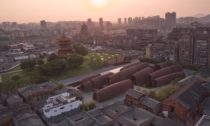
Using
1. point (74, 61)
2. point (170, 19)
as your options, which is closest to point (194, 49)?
point (74, 61)

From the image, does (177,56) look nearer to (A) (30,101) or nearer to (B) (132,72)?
(B) (132,72)

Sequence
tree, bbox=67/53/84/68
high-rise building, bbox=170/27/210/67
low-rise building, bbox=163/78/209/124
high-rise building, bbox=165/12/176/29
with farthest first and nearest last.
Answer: high-rise building, bbox=165/12/176/29, tree, bbox=67/53/84/68, high-rise building, bbox=170/27/210/67, low-rise building, bbox=163/78/209/124

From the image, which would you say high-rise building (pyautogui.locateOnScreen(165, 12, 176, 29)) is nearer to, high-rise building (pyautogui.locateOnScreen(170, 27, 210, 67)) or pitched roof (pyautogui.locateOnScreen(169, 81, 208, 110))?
high-rise building (pyautogui.locateOnScreen(170, 27, 210, 67))

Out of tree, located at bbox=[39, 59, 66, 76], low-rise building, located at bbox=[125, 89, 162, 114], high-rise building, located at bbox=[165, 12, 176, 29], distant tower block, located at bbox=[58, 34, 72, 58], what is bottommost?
low-rise building, located at bbox=[125, 89, 162, 114]

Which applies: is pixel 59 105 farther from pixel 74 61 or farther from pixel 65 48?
pixel 65 48

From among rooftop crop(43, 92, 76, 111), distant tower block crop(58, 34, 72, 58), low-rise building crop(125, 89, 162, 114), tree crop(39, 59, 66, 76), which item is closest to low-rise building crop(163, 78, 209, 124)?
low-rise building crop(125, 89, 162, 114)

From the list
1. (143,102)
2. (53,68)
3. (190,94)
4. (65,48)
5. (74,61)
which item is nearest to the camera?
(190,94)

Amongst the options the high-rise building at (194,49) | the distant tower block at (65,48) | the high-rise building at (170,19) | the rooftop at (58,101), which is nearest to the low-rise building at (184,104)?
the rooftop at (58,101)

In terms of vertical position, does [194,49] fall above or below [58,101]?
above
